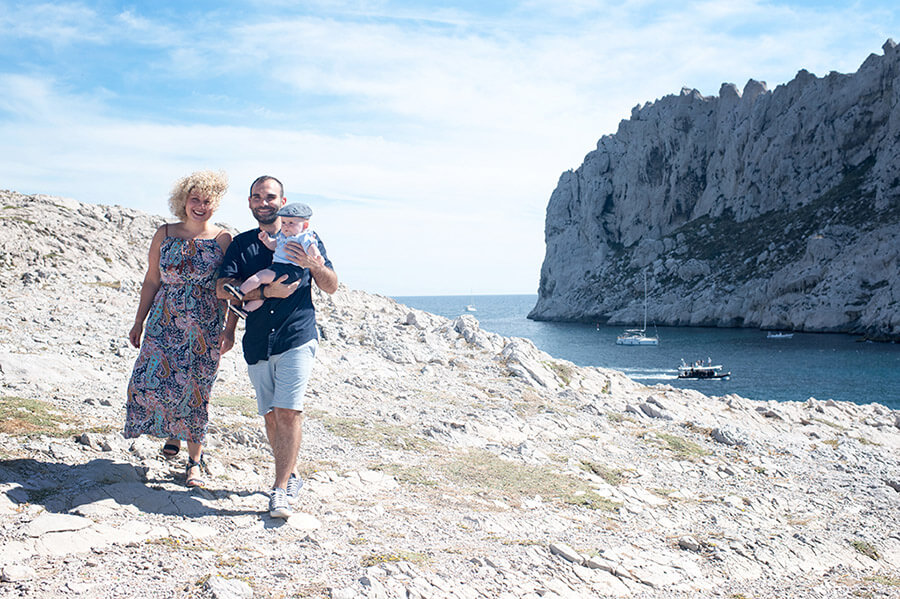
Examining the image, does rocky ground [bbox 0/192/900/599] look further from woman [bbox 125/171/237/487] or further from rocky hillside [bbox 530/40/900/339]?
rocky hillside [bbox 530/40/900/339]

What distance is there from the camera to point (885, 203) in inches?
2943

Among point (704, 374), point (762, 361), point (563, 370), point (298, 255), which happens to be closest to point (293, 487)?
point (298, 255)

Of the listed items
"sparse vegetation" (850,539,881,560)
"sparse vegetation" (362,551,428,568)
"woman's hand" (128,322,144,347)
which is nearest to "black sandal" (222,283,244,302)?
"woman's hand" (128,322,144,347)

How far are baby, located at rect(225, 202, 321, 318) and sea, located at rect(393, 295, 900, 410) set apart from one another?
38.3 metres

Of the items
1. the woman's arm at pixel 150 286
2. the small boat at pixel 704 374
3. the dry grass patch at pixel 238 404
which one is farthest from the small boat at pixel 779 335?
the woman's arm at pixel 150 286

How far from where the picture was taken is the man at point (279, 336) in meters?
4.50

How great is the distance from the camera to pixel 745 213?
97.9m

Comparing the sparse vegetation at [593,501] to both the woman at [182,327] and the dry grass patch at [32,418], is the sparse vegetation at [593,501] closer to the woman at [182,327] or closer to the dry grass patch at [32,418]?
the woman at [182,327]

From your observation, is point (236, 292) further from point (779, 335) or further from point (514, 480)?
point (779, 335)

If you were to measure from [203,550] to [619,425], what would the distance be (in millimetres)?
8227

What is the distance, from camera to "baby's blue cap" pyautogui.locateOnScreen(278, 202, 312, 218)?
14.5 ft

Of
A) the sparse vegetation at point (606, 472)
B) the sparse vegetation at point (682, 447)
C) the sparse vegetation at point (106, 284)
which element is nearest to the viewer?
the sparse vegetation at point (606, 472)

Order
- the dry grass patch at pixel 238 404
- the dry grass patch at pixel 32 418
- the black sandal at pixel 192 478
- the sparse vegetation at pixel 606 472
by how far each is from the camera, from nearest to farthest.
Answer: the black sandal at pixel 192 478 < the dry grass patch at pixel 32 418 < the sparse vegetation at pixel 606 472 < the dry grass patch at pixel 238 404

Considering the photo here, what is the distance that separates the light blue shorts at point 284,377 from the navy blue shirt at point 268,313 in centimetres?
5
